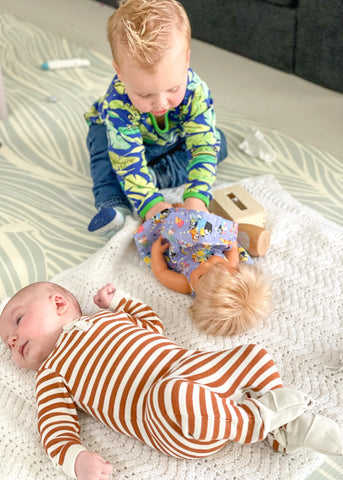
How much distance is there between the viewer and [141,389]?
32.6 inches

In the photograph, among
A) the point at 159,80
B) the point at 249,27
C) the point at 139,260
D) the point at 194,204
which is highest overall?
the point at 159,80

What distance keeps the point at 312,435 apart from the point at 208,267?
39 cm

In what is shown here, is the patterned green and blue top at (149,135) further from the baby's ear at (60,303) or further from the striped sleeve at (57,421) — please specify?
the striped sleeve at (57,421)

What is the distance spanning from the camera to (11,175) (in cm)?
153

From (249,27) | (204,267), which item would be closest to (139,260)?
(204,267)

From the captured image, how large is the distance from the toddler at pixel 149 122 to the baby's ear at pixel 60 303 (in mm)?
303

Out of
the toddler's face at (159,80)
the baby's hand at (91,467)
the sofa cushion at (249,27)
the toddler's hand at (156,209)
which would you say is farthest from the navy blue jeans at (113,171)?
the sofa cushion at (249,27)

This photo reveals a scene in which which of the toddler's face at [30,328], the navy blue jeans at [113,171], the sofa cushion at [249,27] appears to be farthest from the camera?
the sofa cushion at [249,27]

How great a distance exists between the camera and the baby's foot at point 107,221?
4.08 ft

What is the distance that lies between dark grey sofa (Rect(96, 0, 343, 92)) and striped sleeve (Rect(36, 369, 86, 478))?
1.44 m

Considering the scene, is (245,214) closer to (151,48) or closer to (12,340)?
(151,48)

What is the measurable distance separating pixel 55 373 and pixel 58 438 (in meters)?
0.11

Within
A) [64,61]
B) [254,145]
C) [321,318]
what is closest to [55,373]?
[321,318]

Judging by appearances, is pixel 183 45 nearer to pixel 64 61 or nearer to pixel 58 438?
pixel 58 438
